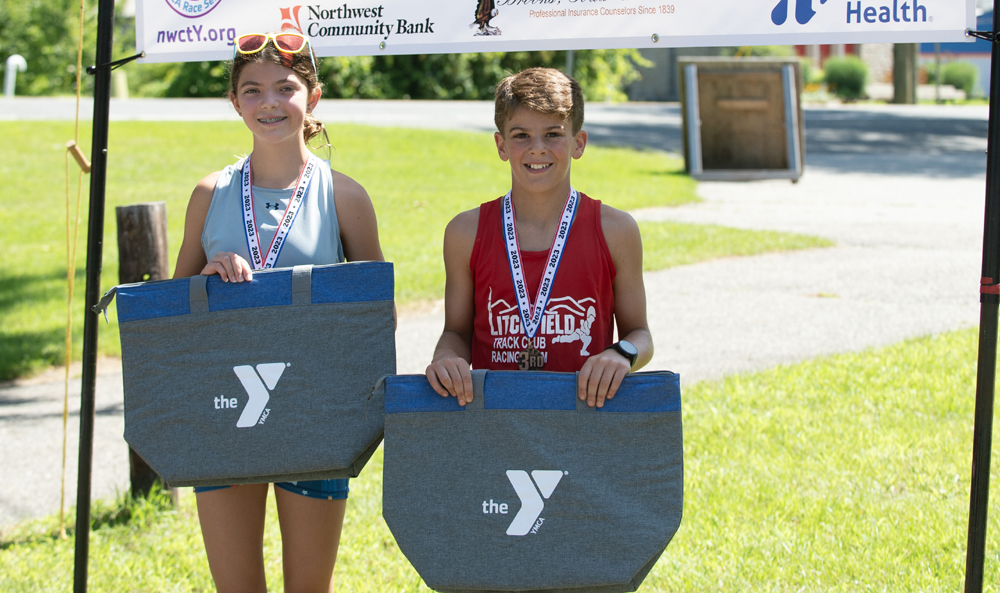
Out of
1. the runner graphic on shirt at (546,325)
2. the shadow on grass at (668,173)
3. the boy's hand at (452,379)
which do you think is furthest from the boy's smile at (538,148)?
the shadow on grass at (668,173)

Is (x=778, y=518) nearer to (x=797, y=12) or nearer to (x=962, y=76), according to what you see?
(x=797, y=12)

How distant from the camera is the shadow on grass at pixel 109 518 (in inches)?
166

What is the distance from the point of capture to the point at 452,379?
224cm

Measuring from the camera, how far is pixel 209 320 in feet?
7.98

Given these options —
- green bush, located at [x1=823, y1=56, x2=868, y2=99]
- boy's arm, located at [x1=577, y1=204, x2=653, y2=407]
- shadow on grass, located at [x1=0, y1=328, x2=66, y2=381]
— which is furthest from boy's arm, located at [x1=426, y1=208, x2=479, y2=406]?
green bush, located at [x1=823, y1=56, x2=868, y2=99]

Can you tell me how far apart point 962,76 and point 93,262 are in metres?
47.8

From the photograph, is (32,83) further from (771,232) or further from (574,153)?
(574,153)

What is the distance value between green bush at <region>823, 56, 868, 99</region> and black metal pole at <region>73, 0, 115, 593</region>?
40158 millimetres

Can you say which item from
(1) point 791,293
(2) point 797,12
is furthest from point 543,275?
(1) point 791,293

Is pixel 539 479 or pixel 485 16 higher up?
pixel 485 16

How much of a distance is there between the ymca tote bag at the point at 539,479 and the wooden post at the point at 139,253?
8.25 ft

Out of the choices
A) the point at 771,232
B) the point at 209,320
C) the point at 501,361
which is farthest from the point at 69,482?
the point at 771,232

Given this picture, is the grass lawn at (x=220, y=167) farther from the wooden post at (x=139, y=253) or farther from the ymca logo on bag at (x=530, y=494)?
the ymca logo on bag at (x=530, y=494)

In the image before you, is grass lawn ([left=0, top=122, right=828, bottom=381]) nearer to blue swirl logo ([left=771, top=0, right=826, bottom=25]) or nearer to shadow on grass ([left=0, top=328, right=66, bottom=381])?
shadow on grass ([left=0, top=328, right=66, bottom=381])
